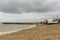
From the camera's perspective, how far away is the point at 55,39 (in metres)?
12.9

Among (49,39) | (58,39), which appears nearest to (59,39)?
(58,39)

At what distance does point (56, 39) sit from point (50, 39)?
1.80ft

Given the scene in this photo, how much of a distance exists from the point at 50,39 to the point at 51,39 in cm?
11

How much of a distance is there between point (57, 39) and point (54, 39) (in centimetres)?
28

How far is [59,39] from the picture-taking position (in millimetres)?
12711

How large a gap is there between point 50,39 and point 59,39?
80cm

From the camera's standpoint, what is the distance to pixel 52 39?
12875 mm

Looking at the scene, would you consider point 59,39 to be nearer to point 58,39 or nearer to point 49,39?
point 58,39

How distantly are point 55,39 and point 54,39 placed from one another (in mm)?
99

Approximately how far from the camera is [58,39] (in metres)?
12.8

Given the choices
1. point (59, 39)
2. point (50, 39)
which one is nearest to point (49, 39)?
point (50, 39)

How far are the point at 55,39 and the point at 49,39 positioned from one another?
0.55m

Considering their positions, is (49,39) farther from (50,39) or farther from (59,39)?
(59,39)

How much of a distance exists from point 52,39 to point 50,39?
0.19 metres
